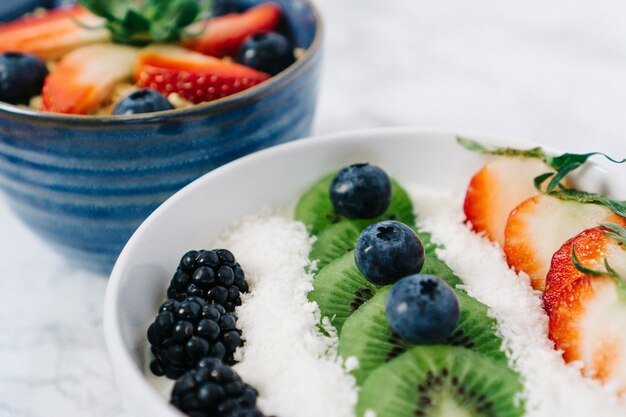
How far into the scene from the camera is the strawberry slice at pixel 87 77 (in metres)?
1.22

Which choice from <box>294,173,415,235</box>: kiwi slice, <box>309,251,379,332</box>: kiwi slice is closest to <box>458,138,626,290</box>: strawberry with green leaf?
<box>294,173,415,235</box>: kiwi slice

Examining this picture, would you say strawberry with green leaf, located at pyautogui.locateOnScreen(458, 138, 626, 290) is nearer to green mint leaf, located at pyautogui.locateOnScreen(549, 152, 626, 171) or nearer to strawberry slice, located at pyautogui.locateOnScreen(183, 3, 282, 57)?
green mint leaf, located at pyautogui.locateOnScreen(549, 152, 626, 171)

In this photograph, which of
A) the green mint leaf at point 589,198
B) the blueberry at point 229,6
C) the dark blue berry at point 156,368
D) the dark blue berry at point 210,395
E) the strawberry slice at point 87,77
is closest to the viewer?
the dark blue berry at point 210,395

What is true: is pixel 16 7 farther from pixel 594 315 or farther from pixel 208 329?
pixel 594 315

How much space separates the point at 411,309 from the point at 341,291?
0.17 meters

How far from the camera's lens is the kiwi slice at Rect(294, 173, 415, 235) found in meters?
1.15

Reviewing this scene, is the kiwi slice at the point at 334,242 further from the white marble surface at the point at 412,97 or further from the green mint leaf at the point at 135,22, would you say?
the green mint leaf at the point at 135,22

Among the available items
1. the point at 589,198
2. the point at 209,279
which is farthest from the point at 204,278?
the point at 589,198

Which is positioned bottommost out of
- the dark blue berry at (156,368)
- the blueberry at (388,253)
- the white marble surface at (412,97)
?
the white marble surface at (412,97)

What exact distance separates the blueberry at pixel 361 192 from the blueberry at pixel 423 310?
0.27m

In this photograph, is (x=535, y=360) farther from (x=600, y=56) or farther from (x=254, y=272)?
(x=600, y=56)

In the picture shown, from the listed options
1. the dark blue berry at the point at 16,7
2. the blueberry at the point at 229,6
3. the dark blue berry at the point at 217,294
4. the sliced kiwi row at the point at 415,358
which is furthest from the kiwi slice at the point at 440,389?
the dark blue berry at the point at 16,7

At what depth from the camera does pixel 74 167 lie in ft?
3.69

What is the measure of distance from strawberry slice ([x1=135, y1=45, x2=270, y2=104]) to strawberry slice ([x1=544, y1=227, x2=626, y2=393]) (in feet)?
2.11
